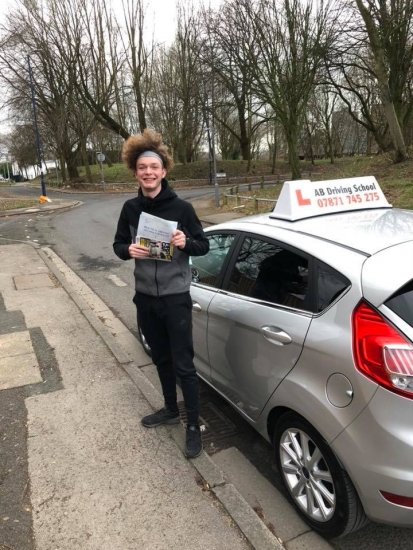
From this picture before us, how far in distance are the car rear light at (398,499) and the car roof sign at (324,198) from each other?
163 cm

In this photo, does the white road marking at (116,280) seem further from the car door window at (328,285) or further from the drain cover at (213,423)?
the car door window at (328,285)

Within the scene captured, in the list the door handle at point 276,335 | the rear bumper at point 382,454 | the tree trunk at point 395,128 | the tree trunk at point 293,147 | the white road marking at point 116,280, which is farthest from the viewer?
the tree trunk at point 293,147

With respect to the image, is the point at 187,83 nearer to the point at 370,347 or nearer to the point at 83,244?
the point at 83,244

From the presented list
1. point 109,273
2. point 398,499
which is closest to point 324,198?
point 398,499

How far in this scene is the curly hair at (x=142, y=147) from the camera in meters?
2.75

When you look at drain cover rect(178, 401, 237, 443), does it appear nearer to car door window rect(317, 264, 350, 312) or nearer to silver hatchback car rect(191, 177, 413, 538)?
silver hatchback car rect(191, 177, 413, 538)

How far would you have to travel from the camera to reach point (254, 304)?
2605 mm

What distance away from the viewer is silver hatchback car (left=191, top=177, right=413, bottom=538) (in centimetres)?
178

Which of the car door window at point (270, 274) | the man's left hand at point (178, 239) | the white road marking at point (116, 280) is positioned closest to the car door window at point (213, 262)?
the car door window at point (270, 274)

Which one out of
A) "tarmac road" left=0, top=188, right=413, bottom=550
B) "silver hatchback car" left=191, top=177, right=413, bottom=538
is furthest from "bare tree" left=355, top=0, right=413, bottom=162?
"silver hatchback car" left=191, top=177, right=413, bottom=538

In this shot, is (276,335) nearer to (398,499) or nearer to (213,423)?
(398,499)

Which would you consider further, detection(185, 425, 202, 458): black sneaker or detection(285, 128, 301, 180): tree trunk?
detection(285, 128, 301, 180): tree trunk

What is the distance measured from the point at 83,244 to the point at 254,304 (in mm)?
9760

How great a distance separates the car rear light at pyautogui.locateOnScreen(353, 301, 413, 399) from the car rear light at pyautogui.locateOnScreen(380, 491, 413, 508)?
1.42ft
